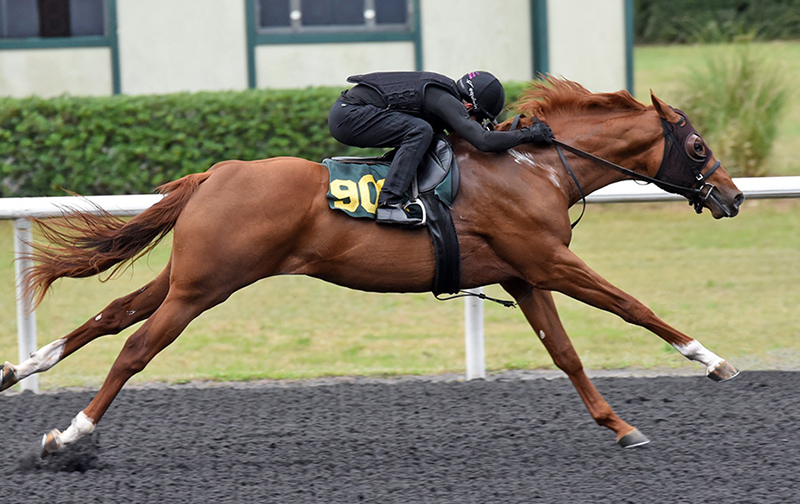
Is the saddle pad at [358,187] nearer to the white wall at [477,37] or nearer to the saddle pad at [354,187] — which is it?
the saddle pad at [354,187]

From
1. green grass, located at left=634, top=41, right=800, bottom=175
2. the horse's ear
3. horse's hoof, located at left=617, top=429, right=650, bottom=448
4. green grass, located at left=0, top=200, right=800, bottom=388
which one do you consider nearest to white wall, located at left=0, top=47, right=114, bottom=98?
green grass, located at left=0, top=200, right=800, bottom=388

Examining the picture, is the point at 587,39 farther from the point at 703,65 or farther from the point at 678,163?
the point at 678,163

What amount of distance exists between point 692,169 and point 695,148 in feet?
0.33

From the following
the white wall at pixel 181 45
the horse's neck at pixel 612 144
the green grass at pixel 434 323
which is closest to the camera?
the horse's neck at pixel 612 144

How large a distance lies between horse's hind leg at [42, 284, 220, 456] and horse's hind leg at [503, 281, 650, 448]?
4.89 ft

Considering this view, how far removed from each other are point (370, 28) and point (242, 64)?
1481 mm

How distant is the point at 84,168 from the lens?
10.2 metres

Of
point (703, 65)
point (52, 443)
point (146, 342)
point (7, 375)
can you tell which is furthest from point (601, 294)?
point (703, 65)

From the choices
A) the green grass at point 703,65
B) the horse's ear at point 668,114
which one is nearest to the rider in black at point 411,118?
the horse's ear at point 668,114

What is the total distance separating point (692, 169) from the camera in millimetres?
4766

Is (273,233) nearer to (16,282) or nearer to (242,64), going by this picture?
(16,282)

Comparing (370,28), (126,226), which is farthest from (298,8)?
(126,226)

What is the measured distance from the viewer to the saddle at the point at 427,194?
4465mm

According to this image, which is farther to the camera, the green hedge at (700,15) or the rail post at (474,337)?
the green hedge at (700,15)
